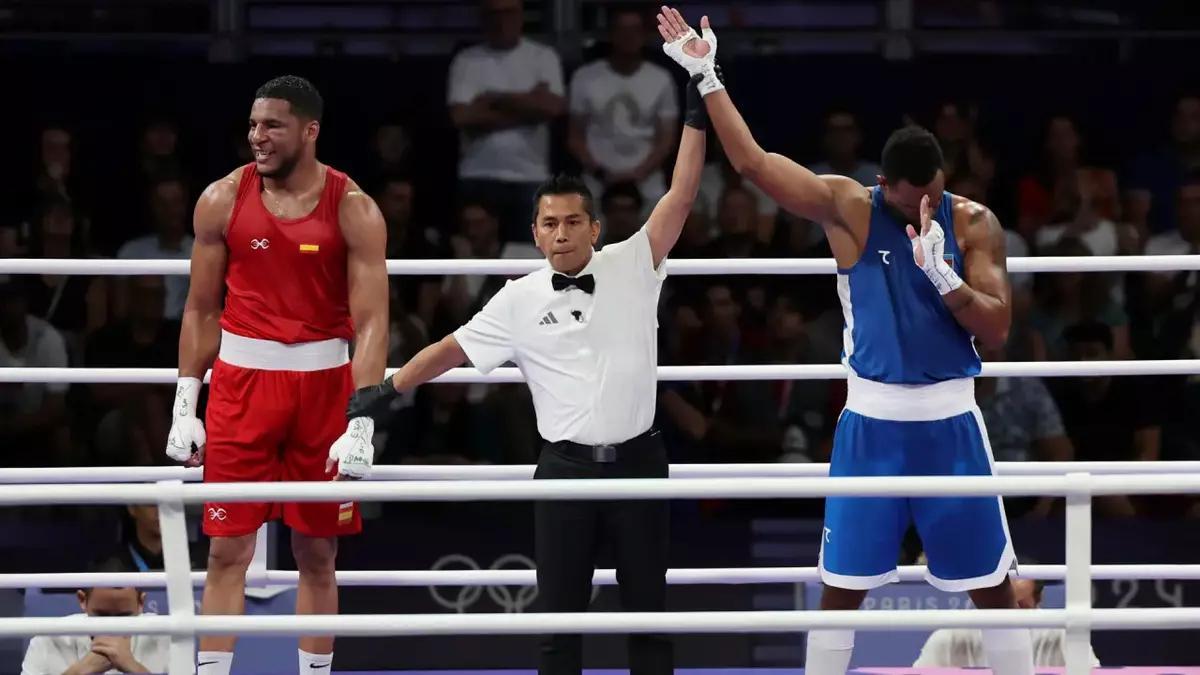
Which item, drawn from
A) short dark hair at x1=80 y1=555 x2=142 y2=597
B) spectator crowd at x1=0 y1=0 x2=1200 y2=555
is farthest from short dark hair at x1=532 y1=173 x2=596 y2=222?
spectator crowd at x1=0 y1=0 x2=1200 y2=555

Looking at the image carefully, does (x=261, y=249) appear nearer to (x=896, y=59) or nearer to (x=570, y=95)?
(x=570, y=95)

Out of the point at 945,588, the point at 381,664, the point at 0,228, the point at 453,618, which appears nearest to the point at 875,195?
the point at 945,588

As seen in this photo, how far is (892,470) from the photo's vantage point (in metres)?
3.43

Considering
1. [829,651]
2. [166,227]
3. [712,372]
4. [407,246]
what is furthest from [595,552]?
[166,227]

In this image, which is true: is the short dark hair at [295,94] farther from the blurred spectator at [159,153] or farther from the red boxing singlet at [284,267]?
the blurred spectator at [159,153]

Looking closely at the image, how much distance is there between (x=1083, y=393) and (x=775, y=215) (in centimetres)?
138

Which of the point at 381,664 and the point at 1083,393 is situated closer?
the point at 381,664

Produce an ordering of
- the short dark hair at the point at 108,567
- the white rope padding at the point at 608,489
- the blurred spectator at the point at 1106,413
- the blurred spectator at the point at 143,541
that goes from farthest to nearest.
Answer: the blurred spectator at the point at 1106,413 < the blurred spectator at the point at 143,541 < the short dark hair at the point at 108,567 < the white rope padding at the point at 608,489

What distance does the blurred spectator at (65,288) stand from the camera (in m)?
6.73

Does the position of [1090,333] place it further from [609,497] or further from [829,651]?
[609,497]

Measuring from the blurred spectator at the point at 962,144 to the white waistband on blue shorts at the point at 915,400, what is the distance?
3.72m

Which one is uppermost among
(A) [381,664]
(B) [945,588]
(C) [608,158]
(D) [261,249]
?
(C) [608,158]

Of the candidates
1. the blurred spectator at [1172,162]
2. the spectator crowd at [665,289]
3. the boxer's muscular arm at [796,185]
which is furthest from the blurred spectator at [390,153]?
the boxer's muscular arm at [796,185]

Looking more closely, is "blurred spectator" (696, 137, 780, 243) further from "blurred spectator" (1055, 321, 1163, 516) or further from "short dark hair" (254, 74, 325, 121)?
"short dark hair" (254, 74, 325, 121)
